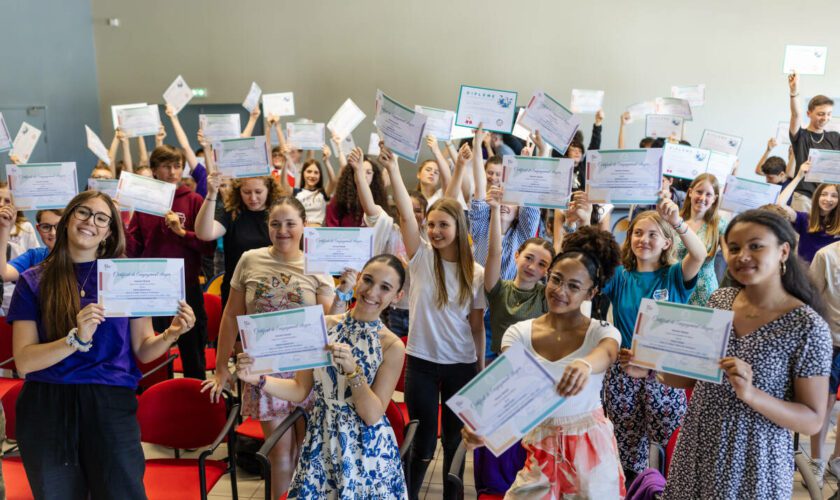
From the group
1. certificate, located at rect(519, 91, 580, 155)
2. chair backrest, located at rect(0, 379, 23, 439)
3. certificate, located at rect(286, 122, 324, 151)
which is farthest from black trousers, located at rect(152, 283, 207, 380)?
certificate, located at rect(286, 122, 324, 151)

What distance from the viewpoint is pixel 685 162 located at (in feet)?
14.8

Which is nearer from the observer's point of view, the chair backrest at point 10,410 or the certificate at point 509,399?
the certificate at point 509,399

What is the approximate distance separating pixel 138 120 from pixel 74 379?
4.80m

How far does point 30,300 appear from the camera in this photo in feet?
7.52

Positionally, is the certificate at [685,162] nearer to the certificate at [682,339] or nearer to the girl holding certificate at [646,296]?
the girl holding certificate at [646,296]

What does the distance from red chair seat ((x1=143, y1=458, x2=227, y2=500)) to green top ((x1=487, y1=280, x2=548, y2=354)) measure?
55.8 inches

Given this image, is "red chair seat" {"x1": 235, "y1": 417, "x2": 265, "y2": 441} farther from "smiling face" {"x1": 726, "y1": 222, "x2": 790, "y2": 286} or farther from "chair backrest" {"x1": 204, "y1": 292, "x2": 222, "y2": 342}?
"smiling face" {"x1": 726, "y1": 222, "x2": 790, "y2": 286}

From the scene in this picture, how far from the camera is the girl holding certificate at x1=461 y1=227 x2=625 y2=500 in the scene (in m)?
2.04

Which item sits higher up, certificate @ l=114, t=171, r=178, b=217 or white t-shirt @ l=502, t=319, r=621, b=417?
certificate @ l=114, t=171, r=178, b=217

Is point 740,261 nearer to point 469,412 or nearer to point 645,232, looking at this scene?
point 469,412

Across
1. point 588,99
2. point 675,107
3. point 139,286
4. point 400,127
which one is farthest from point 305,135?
point 139,286

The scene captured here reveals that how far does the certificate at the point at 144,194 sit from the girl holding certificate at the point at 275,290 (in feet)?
3.47

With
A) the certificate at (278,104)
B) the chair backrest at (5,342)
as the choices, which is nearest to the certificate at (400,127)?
the chair backrest at (5,342)

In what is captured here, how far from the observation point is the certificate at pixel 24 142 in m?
5.34
